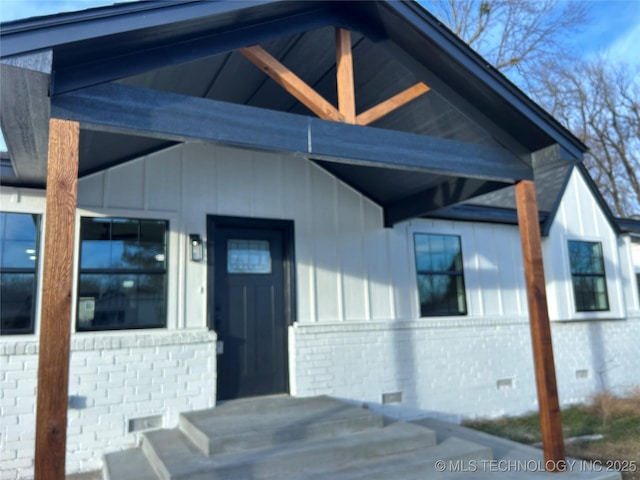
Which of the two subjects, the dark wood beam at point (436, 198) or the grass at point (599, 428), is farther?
the dark wood beam at point (436, 198)

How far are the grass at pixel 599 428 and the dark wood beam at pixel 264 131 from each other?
3.06m

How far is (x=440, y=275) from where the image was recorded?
22.7ft

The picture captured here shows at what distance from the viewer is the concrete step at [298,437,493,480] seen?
11.7 feet

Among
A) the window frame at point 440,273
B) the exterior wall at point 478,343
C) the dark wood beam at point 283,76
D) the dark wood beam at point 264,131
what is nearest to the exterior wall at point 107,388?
the exterior wall at point 478,343

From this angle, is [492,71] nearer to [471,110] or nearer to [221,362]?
[471,110]

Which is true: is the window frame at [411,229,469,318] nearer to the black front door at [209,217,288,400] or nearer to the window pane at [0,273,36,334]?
the black front door at [209,217,288,400]

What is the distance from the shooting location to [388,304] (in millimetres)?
6355

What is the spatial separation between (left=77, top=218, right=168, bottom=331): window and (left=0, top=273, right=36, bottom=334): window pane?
0.43 meters

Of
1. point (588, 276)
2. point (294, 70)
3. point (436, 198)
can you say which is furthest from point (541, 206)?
point (294, 70)

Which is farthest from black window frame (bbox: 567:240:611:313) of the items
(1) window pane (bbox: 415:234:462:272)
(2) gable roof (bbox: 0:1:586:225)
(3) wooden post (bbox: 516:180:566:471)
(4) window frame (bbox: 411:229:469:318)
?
(3) wooden post (bbox: 516:180:566:471)

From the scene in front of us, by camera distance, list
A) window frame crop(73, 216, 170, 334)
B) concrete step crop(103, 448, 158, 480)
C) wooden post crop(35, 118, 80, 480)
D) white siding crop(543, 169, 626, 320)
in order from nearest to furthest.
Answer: wooden post crop(35, 118, 80, 480)
concrete step crop(103, 448, 158, 480)
window frame crop(73, 216, 170, 334)
white siding crop(543, 169, 626, 320)

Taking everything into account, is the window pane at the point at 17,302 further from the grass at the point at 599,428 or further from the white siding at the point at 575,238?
the white siding at the point at 575,238

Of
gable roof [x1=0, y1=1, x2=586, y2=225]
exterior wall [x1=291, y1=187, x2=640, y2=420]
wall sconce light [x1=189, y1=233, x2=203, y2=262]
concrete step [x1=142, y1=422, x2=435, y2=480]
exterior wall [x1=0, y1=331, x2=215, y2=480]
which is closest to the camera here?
gable roof [x1=0, y1=1, x2=586, y2=225]

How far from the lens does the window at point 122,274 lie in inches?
187
